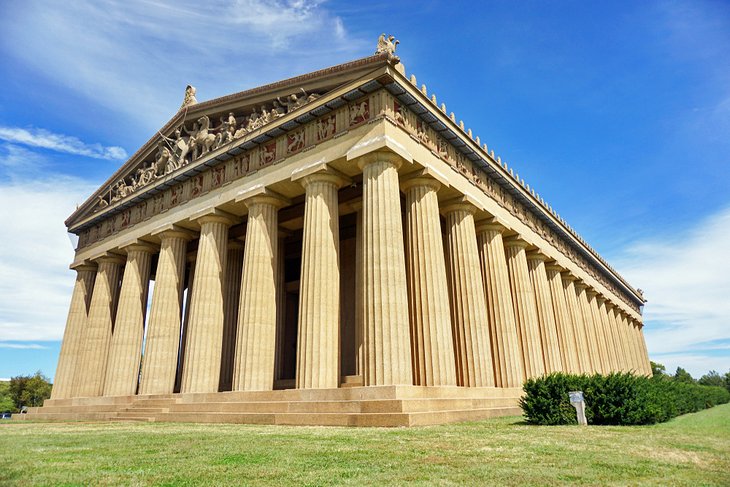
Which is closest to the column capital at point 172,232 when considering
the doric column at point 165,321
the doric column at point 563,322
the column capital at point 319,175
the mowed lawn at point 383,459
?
the doric column at point 165,321

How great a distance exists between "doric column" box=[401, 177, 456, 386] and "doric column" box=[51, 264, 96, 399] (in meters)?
27.0

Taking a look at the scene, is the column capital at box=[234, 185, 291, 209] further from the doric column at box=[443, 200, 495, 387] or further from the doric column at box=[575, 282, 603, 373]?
the doric column at box=[575, 282, 603, 373]

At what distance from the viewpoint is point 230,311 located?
3089 centimetres

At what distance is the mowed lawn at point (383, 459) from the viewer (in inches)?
252

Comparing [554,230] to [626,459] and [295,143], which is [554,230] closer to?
[295,143]

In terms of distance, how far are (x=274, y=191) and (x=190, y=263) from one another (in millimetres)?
16466

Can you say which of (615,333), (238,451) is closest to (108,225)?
(238,451)

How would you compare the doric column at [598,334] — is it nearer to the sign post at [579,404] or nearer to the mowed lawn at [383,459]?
the sign post at [579,404]

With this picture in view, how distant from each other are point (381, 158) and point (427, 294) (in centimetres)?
636

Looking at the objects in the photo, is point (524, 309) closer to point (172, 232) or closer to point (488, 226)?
point (488, 226)

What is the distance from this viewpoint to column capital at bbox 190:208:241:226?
88.0ft

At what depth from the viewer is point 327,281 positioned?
2036cm

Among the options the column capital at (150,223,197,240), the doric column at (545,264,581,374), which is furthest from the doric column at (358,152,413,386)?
the doric column at (545,264,581,374)

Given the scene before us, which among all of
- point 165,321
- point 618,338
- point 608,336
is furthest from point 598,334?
point 165,321
